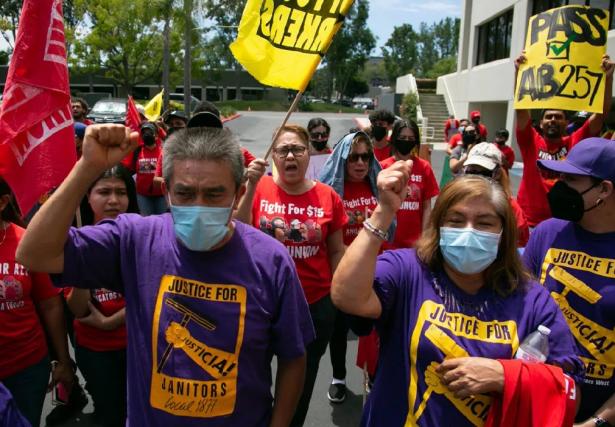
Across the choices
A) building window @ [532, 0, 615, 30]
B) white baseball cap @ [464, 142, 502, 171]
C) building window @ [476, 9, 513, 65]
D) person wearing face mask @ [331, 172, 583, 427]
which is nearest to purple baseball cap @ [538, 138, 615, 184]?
person wearing face mask @ [331, 172, 583, 427]

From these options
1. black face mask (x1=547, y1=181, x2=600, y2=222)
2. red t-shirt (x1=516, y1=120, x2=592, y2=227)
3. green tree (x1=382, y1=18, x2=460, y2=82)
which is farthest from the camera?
green tree (x1=382, y1=18, x2=460, y2=82)

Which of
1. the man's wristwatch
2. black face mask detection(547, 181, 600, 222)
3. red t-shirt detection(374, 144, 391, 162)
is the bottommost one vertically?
the man's wristwatch

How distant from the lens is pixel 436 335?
189 centimetres

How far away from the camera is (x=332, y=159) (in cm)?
423

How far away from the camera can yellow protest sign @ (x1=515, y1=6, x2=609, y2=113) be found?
427 cm

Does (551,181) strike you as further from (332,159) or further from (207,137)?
(207,137)

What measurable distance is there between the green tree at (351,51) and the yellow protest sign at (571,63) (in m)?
72.8

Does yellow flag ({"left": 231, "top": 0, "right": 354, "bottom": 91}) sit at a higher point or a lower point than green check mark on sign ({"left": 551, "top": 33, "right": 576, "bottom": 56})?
lower

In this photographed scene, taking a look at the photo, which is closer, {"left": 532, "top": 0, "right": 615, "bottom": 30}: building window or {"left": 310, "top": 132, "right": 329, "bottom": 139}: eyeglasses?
{"left": 310, "top": 132, "right": 329, "bottom": 139}: eyeglasses

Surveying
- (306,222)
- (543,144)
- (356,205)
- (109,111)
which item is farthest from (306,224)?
(109,111)

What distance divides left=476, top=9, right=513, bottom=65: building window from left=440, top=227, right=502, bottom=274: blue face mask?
22820mm

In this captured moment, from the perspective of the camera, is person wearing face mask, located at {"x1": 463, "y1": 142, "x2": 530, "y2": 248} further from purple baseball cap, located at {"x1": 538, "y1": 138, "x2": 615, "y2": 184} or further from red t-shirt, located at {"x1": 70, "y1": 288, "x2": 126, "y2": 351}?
red t-shirt, located at {"x1": 70, "y1": 288, "x2": 126, "y2": 351}

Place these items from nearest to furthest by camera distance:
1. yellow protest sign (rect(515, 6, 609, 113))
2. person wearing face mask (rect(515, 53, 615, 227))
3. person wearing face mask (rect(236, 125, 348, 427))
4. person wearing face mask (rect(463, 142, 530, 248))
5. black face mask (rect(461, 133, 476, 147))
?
person wearing face mask (rect(236, 125, 348, 427))
person wearing face mask (rect(463, 142, 530, 248))
yellow protest sign (rect(515, 6, 609, 113))
person wearing face mask (rect(515, 53, 615, 227))
black face mask (rect(461, 133, 476, 147))

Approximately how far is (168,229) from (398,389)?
101 cm
